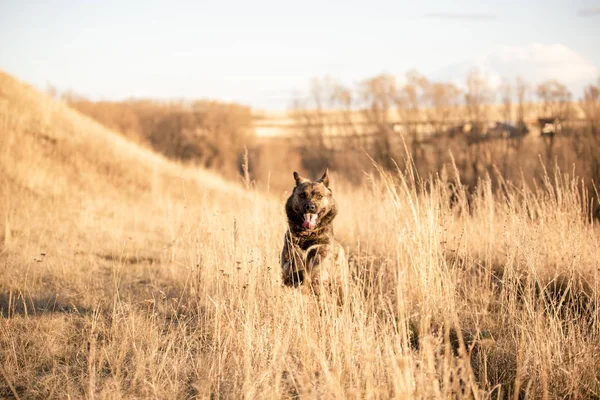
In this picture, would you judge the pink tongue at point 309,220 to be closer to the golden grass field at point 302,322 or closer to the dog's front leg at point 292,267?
the dog's front leg at point 292,267

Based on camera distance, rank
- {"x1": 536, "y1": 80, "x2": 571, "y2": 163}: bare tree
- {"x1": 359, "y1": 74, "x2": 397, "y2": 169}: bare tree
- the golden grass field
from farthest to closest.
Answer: {"x1": 359, "y1": 74, "x2": 397, "y2": 169}: bare tree
{"x1": 536, "y1": 80, "x2": 571, "y2": 163}: bare tree
the golden grass field

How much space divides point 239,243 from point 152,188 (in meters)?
11.2

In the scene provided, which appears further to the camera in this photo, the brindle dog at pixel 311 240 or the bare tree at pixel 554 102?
the bare tree at pixel 554 102

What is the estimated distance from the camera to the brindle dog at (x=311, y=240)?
5090 millimetres

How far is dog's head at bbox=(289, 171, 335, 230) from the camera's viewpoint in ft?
16.6

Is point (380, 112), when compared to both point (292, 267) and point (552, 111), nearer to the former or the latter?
point (552, 111)

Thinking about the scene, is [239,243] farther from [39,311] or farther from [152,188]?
[152,188]

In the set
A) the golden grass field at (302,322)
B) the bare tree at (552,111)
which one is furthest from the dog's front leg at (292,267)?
the bare tree at (552,111)

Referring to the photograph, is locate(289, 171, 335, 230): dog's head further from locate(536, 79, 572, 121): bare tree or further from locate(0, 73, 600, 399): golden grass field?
locate(536, 79, 572, 121): bare tree

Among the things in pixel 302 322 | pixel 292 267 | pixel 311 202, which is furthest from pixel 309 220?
pixel 302 322

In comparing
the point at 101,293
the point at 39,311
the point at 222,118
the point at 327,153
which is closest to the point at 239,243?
the point at 101,293

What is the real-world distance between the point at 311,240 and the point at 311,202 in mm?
455

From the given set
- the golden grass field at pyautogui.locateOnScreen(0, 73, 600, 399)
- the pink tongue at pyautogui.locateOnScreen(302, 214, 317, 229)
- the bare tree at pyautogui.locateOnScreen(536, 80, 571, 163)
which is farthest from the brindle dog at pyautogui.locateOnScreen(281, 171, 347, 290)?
the bare tree at pyautogui.locateOnScreen(536, 80, 571, 163)

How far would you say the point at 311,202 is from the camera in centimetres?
505
